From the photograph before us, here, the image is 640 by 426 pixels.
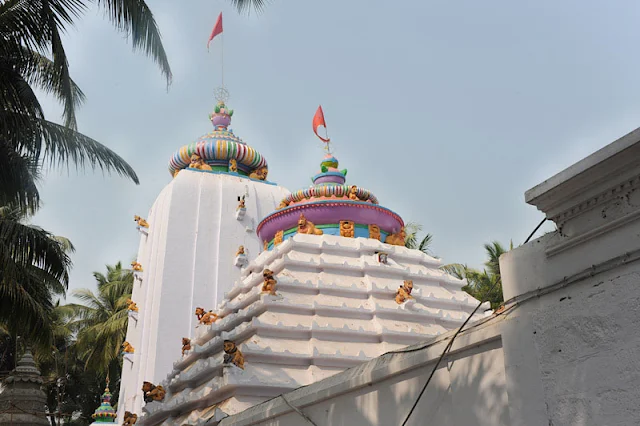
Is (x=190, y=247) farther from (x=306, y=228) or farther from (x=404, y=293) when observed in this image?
(x=404, y=293)

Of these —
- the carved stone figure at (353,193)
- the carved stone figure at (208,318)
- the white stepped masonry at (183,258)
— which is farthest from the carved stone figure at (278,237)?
the white stepped masonry at (183,258)

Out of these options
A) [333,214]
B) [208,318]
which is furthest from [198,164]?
[208,318]

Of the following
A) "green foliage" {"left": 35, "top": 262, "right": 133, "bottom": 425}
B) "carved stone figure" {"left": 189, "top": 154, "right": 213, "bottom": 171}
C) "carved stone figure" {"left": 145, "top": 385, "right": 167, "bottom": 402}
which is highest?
"carved stone figure" {"left": 189, "top": 154, "right": 213, "bottom": 171}

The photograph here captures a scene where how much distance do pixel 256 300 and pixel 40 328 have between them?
5839mm

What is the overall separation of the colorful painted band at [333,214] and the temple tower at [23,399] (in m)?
8.89

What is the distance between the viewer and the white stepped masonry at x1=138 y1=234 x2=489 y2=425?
395 inches

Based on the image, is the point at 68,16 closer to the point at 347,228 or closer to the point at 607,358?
the point at 347,228

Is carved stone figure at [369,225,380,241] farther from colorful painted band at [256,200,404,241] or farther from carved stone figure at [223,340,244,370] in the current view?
carved stone figure at [223,340,244,370]

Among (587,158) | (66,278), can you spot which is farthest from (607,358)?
(66,278)

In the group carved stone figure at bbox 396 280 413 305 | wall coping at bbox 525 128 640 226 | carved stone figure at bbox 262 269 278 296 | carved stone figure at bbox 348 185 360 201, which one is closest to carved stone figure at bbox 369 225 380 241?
carved stone figure at bbox 348 185 360 201

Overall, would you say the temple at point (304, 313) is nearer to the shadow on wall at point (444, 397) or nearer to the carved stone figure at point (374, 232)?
the carved stone figure at point (374, 232)

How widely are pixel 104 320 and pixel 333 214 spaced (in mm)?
22825

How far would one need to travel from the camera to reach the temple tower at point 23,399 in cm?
1750

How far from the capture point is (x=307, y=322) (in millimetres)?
11172
